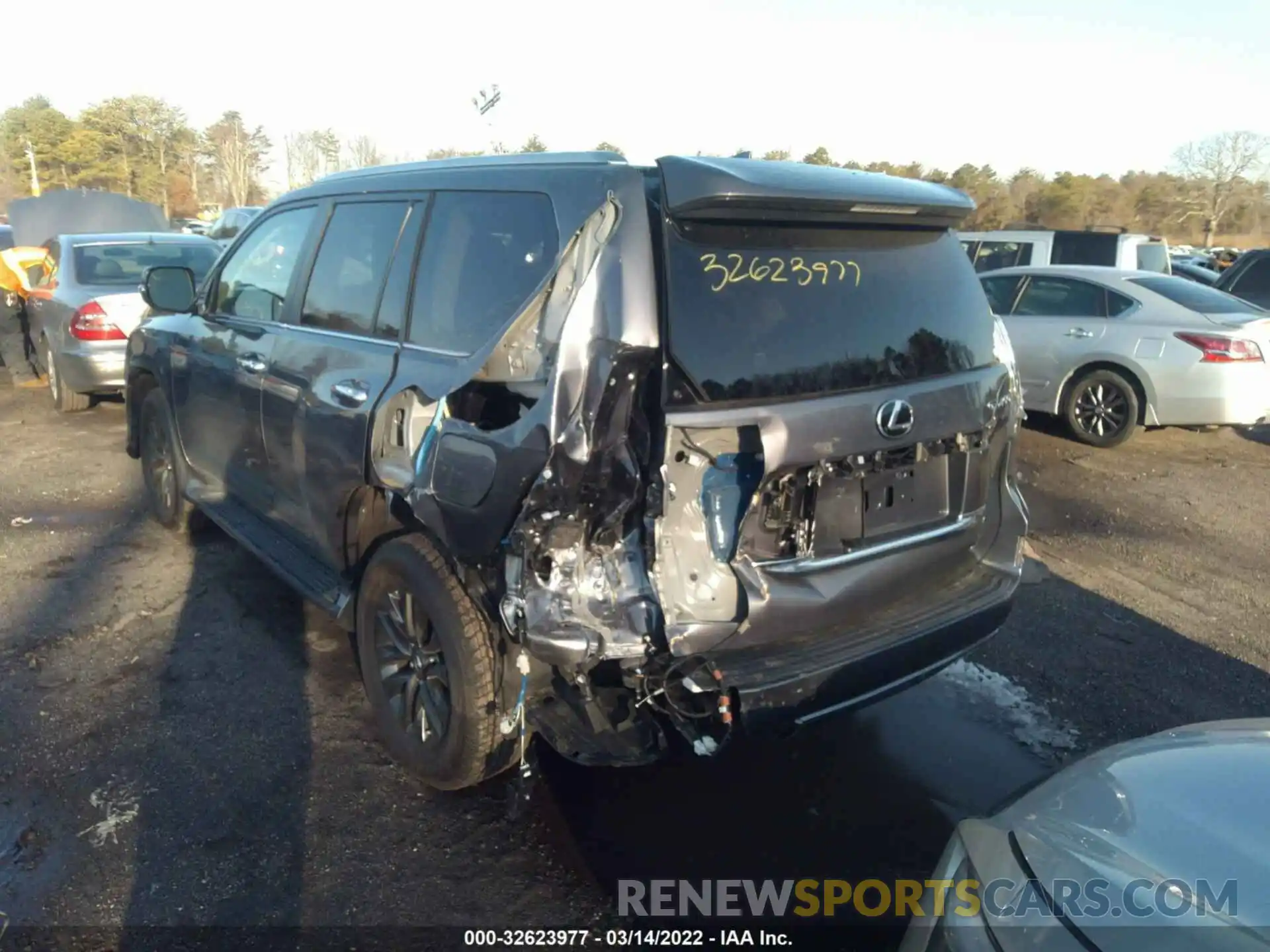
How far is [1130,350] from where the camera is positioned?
8.37 metres

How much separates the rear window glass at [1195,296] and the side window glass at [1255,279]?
150 inches

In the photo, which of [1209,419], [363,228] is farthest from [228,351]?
[1209,419]

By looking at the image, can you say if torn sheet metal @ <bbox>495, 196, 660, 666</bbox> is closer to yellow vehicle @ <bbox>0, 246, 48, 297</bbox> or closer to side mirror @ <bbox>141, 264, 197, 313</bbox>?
side mirror @ <bbox>141, 264, 197, 313</bbox>

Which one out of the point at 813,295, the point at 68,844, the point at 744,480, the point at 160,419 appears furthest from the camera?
the point at 160,419

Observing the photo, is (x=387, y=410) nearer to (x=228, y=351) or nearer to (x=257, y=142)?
(x=228, y=351)

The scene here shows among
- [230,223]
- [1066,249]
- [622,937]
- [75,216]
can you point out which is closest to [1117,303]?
[1066,249]

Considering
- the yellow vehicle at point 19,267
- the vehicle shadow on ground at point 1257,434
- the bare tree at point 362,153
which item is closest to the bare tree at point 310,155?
the bare tree at point 362,153

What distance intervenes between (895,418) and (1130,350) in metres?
6.61

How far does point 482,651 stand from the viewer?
2.96 m

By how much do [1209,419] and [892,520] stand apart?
6.45 m

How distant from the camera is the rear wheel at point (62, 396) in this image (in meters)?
9.14

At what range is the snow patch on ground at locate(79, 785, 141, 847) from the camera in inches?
122

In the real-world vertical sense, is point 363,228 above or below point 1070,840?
above

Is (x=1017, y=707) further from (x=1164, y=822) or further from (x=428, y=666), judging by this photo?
(x=428, y=666)
